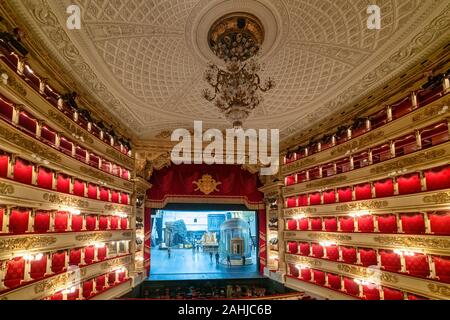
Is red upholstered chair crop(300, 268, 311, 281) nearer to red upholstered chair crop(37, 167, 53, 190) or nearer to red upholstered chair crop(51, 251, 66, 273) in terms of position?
red upholstered chair crop(51, 251, 66, 273)

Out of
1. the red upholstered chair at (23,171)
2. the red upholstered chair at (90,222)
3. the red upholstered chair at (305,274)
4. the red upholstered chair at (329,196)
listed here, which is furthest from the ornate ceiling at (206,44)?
the red upholstered chair at (305,274)

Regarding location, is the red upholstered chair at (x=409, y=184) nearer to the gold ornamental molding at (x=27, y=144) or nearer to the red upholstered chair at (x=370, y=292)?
the red upholstered chair at (x=370, y=292)

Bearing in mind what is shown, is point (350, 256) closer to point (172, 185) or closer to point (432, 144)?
point (432, 144)

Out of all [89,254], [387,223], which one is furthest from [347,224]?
[89,254]

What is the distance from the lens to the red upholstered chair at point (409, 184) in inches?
332

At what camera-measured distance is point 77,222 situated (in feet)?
31.8

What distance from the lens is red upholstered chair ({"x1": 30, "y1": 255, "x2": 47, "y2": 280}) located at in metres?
7.32

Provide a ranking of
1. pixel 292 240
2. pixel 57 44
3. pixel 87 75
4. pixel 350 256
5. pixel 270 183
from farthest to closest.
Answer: pixel 270 183, pixel 292 240, pixel 350 256, pixel 87 75, pixel 57 44

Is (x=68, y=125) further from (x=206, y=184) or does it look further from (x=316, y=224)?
(x=316, y=224)

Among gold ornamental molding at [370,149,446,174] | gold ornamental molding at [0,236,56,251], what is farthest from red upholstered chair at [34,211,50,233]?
gold ornamental molding at [370,149,446,174]

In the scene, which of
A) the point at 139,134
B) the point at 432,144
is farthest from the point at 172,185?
the point at 432,144

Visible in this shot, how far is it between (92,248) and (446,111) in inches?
474

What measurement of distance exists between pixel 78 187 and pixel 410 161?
10833mm

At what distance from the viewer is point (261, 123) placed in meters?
13.2
